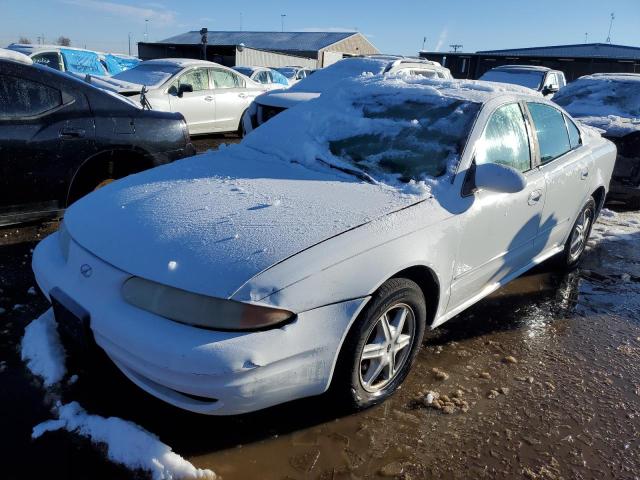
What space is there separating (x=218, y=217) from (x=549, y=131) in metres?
2.61

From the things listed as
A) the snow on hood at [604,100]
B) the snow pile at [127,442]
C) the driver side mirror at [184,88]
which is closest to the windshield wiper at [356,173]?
the snow pile at [127,442]

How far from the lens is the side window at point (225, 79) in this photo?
9547mm

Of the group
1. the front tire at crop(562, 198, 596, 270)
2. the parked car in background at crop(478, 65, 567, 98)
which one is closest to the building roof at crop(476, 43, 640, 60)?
the parked car in background at crop(478, 65, 567, 98)

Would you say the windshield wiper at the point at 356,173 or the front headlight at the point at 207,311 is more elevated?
the windshield wiper at the point at 356,173

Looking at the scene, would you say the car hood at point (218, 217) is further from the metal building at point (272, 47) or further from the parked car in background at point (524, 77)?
the metal building at point (272, 47)

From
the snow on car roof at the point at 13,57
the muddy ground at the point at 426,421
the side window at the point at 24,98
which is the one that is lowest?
the muddy ground at the point at 426,421

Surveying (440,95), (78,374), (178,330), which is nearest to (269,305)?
(178,330)

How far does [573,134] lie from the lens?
13.5 ft

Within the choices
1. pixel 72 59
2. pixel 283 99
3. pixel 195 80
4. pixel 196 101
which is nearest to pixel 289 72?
pixel 72 59

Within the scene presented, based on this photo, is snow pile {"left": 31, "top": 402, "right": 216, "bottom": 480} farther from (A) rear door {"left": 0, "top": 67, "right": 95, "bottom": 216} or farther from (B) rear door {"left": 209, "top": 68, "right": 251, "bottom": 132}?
(B) rear door {"left": 209, "top": 68, "right": 251, "bottom": 132}

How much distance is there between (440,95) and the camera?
10.8 feet

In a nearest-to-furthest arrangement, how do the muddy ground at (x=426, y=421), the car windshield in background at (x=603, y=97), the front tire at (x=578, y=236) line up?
the muddy ground at (x=426, y=421) < the front tire at (x=578, y=236) < the car windshield in background at (x=603, y=97)

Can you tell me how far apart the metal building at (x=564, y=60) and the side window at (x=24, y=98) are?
30.9 m

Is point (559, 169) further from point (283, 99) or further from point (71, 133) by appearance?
point (283, 99)
